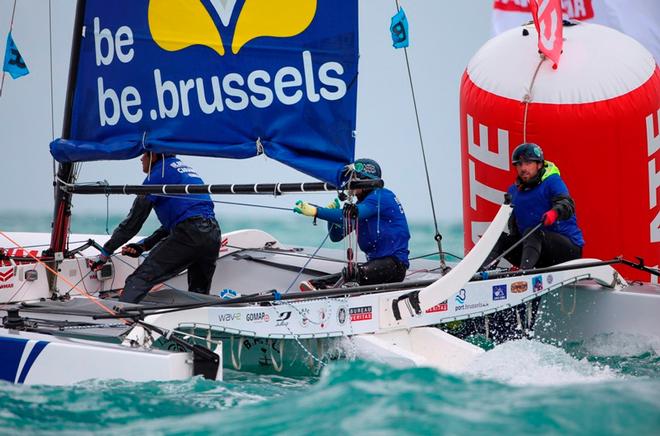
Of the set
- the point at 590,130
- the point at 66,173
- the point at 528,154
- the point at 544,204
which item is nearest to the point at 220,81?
the point at 66,173

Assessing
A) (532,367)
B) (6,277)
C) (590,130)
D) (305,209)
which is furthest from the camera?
(590,130)

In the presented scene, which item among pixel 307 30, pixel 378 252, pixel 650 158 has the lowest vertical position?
pixel 378 252

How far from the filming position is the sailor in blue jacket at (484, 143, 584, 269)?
552cm

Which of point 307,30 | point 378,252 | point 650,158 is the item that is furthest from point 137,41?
point 650,158

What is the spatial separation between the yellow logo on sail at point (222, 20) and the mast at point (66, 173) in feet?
1.46

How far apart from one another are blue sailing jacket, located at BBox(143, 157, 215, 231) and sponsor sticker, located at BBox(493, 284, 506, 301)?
1.45 metres

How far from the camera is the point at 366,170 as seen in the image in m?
5.28

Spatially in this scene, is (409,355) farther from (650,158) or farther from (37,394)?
(650,158)

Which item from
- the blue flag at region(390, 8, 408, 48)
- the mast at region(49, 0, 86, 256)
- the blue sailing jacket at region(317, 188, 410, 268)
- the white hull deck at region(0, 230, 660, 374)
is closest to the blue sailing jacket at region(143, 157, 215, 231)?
the white hull deck at region(0, 230, 660, 374)

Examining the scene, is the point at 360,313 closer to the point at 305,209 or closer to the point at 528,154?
the point at 305,209

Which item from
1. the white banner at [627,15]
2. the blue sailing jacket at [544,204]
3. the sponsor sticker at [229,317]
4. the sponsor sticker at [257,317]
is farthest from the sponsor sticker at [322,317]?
the white banner at [627,15]

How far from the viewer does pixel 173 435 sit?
3227mm

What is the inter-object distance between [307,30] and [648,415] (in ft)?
8.38

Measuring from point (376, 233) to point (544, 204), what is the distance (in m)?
0.94
